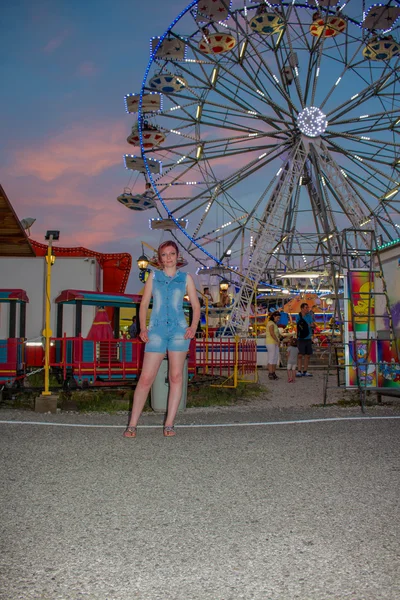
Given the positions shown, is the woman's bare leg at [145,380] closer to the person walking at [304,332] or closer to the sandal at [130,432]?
the sandal at [130,432]

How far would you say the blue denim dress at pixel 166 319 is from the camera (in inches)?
207

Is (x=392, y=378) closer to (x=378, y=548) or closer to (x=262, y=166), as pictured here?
(x=378, y=548)

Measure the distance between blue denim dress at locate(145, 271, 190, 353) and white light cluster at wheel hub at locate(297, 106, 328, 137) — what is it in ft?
58.4

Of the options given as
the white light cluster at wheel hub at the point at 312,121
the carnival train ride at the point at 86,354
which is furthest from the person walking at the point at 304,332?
the white light cluster at wheel hub at the point at 312,121

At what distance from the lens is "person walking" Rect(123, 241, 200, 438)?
5.22 meters

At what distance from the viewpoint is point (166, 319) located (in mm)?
5277

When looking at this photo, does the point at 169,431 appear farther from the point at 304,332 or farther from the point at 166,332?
the point at 304,332

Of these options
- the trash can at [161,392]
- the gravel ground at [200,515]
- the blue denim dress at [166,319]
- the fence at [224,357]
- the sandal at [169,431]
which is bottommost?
the gravel ground at [200,515]

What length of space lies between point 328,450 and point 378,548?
2.18 m

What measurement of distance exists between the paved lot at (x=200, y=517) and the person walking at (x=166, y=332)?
360 mm

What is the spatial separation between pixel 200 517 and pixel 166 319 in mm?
2501

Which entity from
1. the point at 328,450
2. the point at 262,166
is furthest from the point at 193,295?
the point at 262,166

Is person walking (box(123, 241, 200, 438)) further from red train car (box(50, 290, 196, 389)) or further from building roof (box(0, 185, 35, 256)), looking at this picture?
building roof (box(0, 185, 35, 256))

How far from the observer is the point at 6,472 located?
390 cm
